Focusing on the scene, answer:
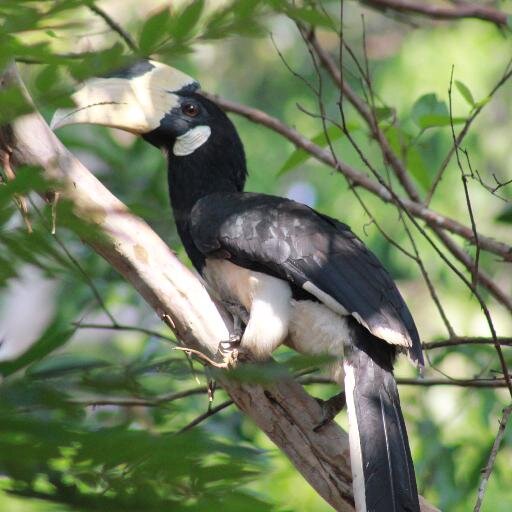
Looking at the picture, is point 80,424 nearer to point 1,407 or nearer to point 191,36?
point 1,407

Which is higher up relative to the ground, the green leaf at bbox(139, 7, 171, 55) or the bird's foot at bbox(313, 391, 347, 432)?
the bird's foot at bbox(313, 391, 347, 432)

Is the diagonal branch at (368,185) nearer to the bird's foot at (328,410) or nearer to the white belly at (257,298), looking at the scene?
the white belly at (257,298)

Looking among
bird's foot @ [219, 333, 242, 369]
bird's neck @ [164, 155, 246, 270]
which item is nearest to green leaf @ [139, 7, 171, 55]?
bird's foot @ [219, 333, 242, 369]

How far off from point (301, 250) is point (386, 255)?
202cm

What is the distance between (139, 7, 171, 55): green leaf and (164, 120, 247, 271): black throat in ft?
7.83

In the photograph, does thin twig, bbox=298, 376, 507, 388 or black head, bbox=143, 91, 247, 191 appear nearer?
thin twig, bbox=298, 376, 507, 388

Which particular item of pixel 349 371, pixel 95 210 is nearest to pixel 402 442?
pixel 349 371

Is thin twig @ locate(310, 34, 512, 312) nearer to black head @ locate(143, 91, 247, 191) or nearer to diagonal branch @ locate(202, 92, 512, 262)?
diagonal branch @ locate(202, 92, 512, 262)

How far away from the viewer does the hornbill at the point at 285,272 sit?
216 centimetres

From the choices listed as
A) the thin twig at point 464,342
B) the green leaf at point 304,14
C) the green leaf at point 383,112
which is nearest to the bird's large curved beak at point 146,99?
the green leaf at point 383,112

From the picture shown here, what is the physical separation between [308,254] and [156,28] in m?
1.96

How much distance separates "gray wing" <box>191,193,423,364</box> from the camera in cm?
229

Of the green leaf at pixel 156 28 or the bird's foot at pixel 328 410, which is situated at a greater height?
the bird's foot at pixel 328 410

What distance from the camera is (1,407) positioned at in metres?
0.47
